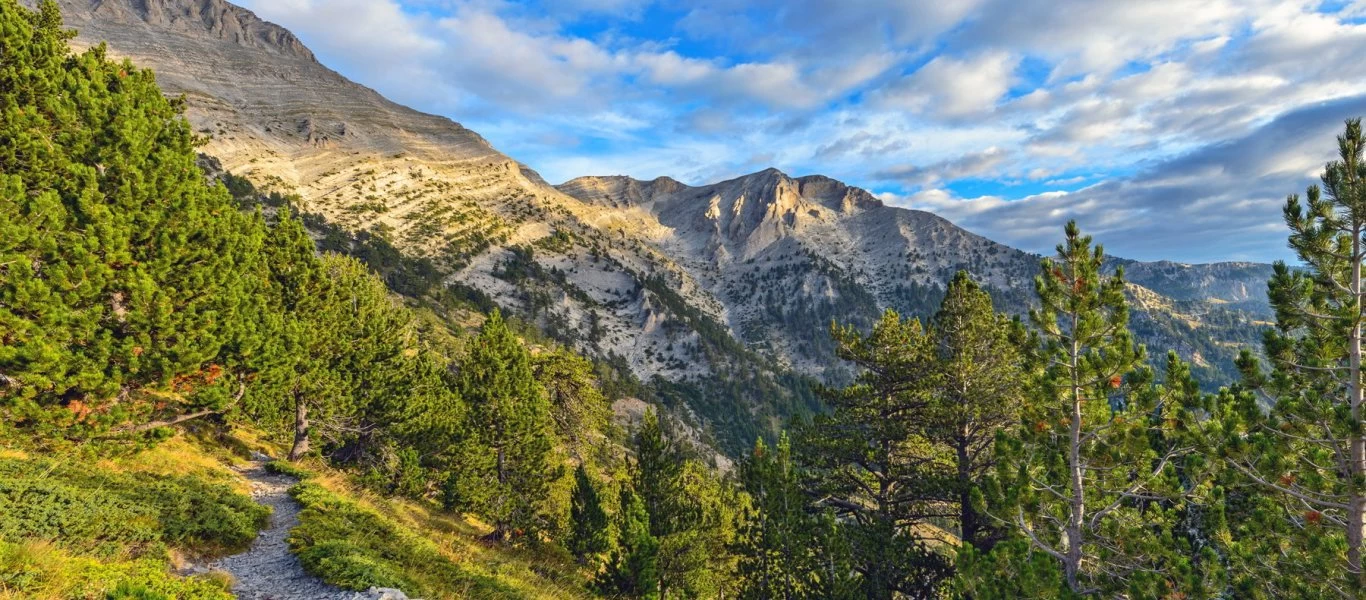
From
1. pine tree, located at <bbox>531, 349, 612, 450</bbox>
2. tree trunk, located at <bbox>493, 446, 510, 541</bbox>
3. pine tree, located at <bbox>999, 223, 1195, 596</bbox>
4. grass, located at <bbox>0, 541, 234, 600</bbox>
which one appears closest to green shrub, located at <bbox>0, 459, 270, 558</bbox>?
grass, located at <bbox>0, 541, 234, 600</bbox>

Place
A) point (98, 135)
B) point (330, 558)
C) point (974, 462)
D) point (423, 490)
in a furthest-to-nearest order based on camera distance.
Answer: point (423, 490), point (974, 462), point (98, 135), point (330, 558)

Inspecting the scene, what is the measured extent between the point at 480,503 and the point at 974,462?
21.7 meters

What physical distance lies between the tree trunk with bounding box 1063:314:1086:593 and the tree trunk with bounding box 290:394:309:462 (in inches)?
1116

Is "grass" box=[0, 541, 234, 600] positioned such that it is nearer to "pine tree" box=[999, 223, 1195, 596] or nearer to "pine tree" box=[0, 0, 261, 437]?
"pine tree" box=[0, 0, 261, 437]

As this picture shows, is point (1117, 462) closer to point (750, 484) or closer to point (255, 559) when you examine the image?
point (750, 484)

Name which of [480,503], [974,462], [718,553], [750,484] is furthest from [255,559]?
[718,553]

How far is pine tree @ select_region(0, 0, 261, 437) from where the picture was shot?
36.9 feet

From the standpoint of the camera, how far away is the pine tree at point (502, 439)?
1029 inches

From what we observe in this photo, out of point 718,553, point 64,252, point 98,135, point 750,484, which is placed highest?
point 98,135

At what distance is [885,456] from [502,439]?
18267 mm

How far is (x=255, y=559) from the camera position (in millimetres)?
12383

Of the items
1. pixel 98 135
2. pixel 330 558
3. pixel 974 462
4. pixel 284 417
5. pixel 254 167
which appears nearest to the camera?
pixel 330 558

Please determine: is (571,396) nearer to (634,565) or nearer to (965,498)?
(634,565)

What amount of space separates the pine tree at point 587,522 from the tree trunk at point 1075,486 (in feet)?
67.5
